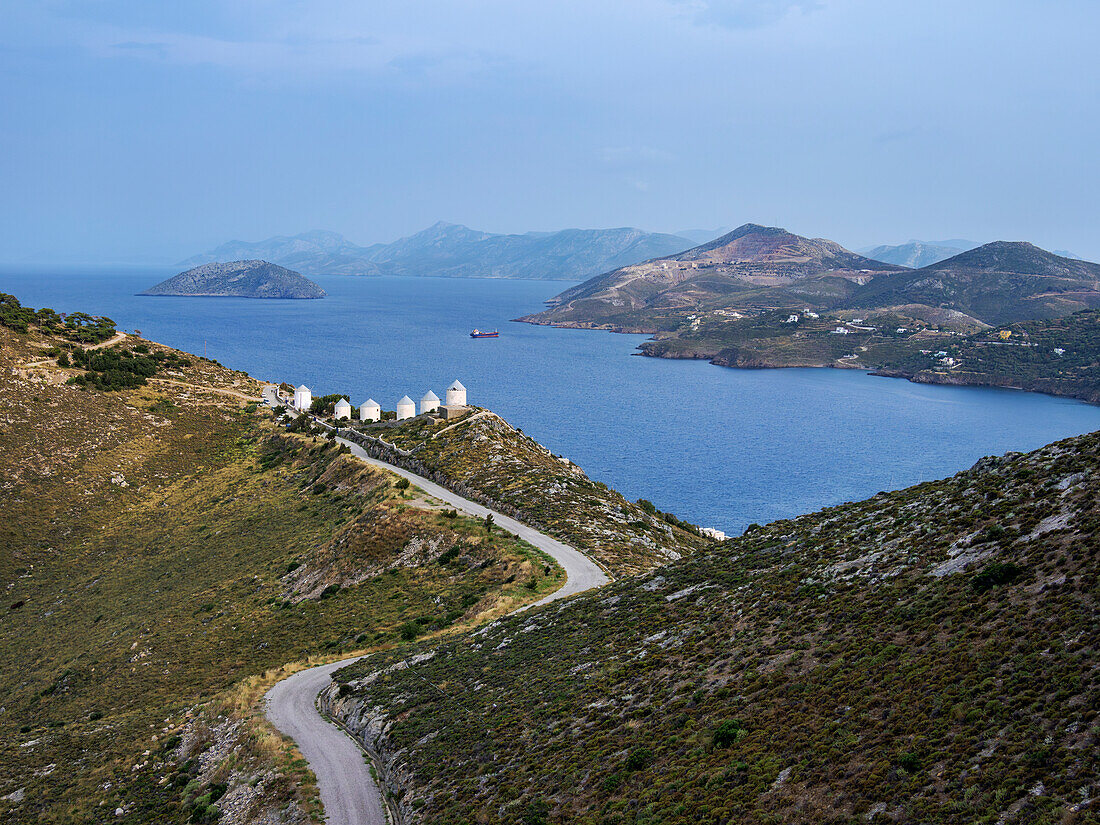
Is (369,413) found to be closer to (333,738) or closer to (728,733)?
(333,738)

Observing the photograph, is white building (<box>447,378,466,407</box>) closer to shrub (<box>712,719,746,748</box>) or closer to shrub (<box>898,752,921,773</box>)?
shrub (<box>712,719,746,748</box>)

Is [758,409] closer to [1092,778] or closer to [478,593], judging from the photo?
[478,593]

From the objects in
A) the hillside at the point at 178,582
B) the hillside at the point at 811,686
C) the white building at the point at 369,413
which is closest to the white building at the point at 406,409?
the white building at the point at 369,413

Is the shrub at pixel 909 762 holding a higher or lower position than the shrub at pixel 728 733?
higher

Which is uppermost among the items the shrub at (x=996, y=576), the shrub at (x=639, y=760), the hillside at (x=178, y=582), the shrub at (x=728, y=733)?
the shrub at (x=996, y=576)

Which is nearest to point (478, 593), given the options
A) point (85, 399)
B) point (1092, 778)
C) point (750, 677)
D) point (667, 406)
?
point (750, 677)

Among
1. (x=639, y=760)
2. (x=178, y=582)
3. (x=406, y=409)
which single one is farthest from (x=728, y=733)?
(x=406, y=409)

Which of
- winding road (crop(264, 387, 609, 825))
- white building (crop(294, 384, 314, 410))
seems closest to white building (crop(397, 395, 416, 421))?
white building (crop(294, 384, 314, 410))

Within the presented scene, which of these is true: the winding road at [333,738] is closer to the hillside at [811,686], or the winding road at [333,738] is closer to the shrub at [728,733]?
the hillside at [811,686]
